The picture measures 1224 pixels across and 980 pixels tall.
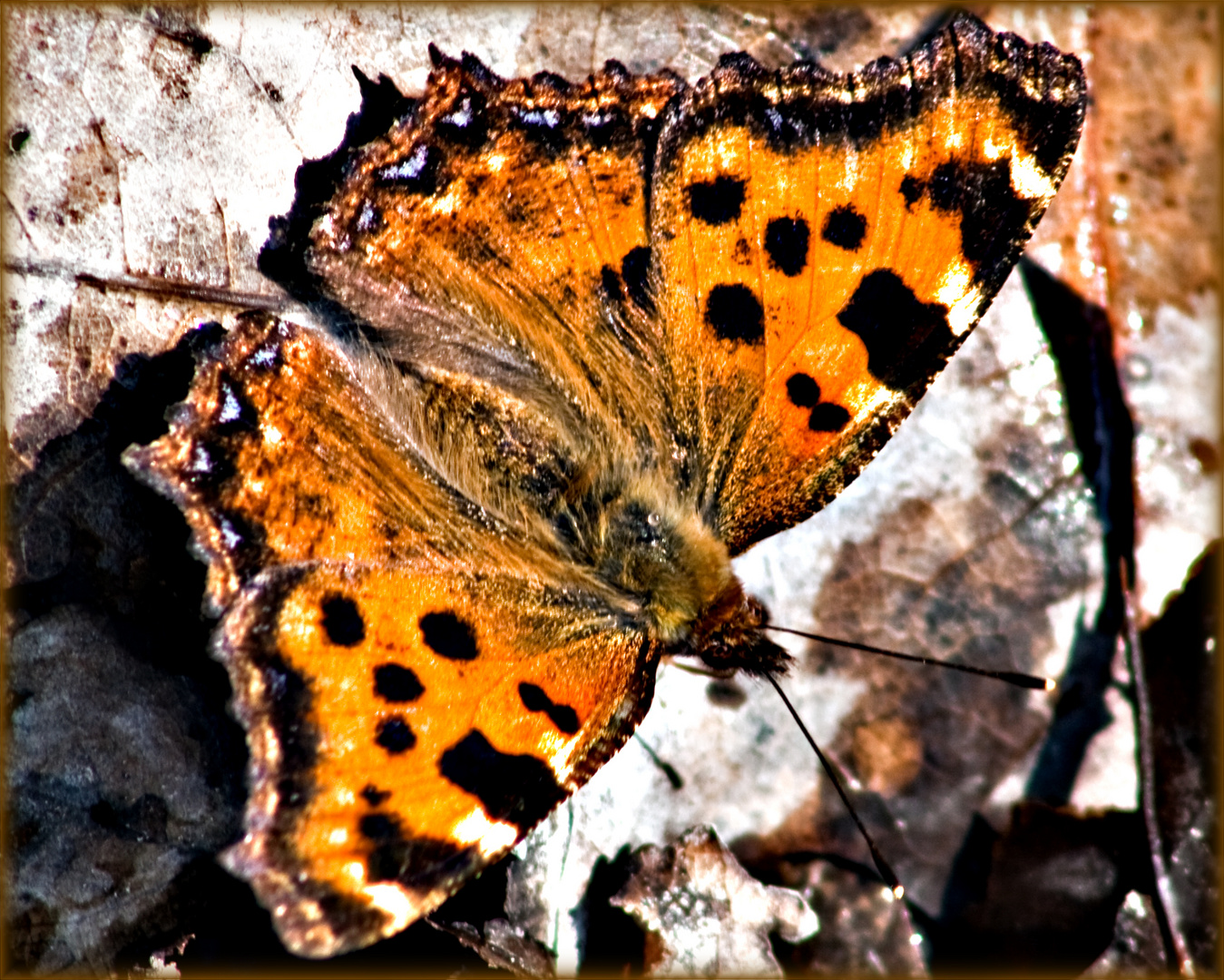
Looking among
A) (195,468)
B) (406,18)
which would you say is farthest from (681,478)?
(406,18)

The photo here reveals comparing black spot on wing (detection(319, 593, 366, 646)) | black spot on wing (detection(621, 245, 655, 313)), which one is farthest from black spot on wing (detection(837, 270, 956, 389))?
black spot on wing (detection(319, 593, 366, 646))

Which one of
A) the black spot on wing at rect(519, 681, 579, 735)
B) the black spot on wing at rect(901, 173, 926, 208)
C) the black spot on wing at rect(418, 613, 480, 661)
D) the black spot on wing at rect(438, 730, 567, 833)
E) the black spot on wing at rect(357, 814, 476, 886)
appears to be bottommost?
the black spot on wing at rect(357, 814, 476, 886)

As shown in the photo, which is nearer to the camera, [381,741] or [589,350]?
[381,741]

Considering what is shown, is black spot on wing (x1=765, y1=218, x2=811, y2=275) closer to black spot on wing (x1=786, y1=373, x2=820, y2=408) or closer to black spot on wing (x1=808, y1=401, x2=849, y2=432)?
black spot on wing (x1=786, y1=373, x2=820, y2=408)

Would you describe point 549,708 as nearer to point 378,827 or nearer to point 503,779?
point 503,779

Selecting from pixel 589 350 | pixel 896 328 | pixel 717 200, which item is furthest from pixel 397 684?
pixel 896 328
